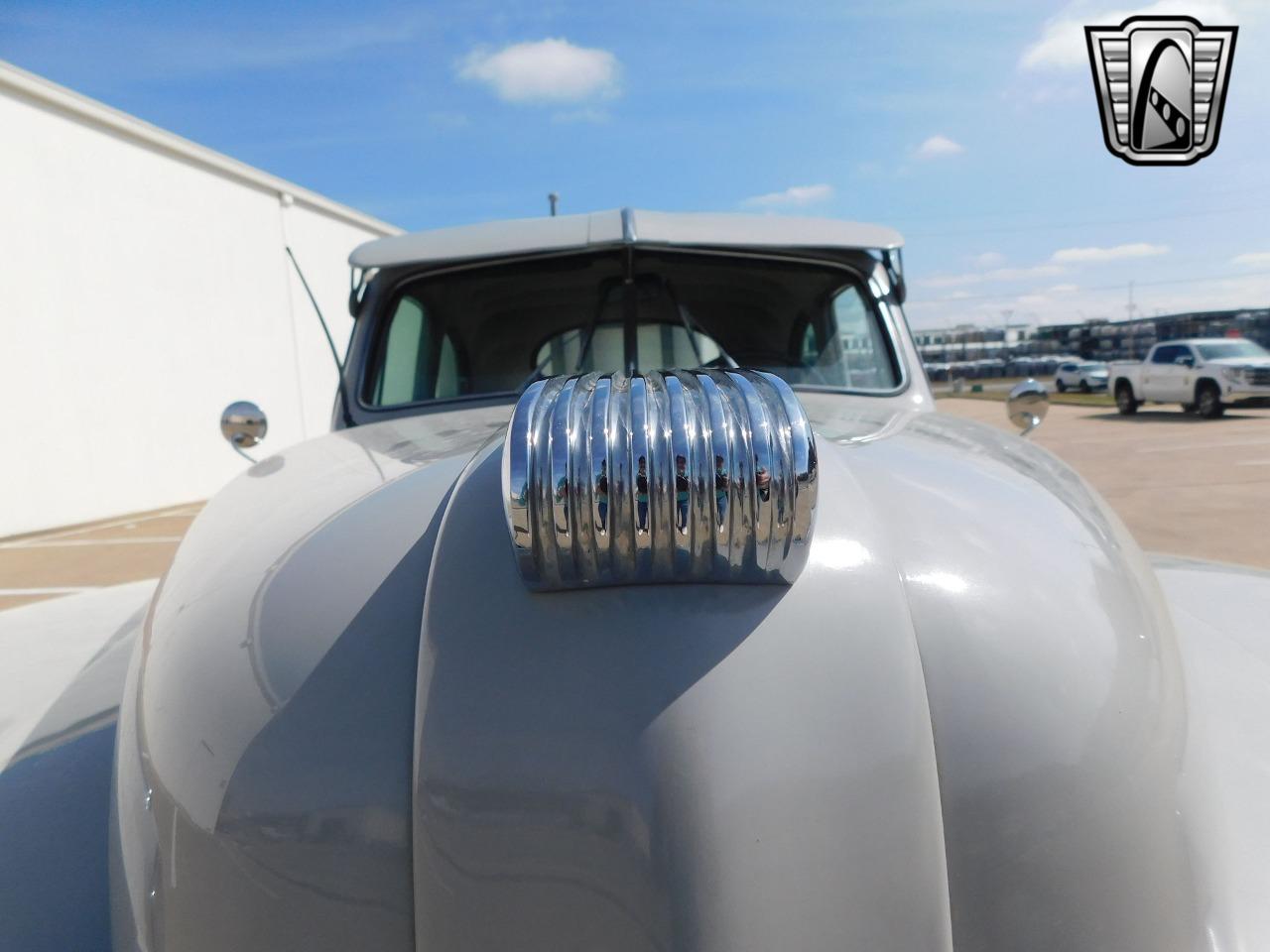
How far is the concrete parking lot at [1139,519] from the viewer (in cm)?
794

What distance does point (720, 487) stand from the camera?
961mm

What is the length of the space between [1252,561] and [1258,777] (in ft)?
22.6

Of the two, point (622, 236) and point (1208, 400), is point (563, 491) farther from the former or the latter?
point (1208, 400)

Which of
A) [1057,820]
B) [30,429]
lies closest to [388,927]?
[1057,820]

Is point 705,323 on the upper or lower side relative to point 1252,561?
upper

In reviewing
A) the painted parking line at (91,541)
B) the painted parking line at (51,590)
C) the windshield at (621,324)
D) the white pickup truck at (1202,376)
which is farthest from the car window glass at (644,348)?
the white pickup truck at (1202,376)

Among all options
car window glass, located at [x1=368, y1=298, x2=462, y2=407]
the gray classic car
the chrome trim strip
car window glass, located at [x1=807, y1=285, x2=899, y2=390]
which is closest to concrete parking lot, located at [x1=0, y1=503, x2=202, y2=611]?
car window glass, located at [x1=368, y1=298, x2=462, y2=407]

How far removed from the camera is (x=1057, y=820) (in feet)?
3.28

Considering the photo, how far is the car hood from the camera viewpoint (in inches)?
36.2

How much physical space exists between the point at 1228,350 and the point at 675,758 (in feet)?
78.3

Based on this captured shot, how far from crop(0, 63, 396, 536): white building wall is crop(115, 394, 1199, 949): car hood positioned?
463 inches

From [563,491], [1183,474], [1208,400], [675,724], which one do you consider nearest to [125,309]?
[563,491]

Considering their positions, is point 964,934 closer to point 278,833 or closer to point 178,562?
point 278,833

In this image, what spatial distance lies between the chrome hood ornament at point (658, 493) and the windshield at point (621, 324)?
1580mm
